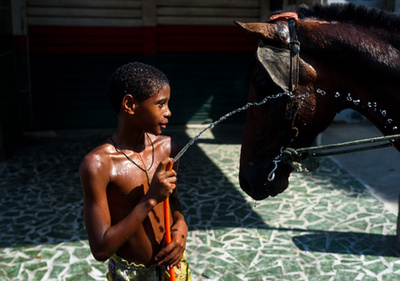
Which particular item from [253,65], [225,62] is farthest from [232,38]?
[253,65]

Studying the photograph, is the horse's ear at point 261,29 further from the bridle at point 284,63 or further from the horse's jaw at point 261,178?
the horse's jaw at point 261,178

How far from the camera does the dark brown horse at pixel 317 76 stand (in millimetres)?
1938

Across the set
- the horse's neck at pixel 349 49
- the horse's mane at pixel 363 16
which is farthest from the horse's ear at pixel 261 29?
the horse's mane at pixel 363 16

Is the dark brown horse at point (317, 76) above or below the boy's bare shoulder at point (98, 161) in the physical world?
above

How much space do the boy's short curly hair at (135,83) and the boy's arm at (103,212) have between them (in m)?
0.30

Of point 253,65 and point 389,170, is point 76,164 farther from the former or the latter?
point 253,65

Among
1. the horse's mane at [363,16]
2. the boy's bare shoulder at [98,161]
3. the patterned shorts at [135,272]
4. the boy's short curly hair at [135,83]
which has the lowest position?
the patterned shorts at [135,272]

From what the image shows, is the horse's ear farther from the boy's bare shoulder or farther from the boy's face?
the boy's bare shoulder

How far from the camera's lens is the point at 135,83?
1959mm

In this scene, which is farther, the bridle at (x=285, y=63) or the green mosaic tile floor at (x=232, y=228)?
the green mosaic tile floor at (x=232, y=228)

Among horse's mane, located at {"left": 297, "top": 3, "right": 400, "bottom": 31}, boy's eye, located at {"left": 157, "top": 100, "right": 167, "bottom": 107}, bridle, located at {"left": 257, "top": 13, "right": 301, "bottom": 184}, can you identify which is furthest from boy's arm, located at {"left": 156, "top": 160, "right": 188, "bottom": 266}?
horse's mane, located at {"left": 297, "top": 3, "right": 400, "bottom": 31}

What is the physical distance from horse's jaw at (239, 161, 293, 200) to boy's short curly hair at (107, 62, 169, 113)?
0.57 m

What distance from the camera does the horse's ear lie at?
1869 millimetres

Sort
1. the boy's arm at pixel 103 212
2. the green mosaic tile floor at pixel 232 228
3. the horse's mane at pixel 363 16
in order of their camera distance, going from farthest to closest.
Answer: the green mosaic tile floor at pixel 232 228
the horse's mane at pixel 363 16
the boy's arm at pixel 103 212
